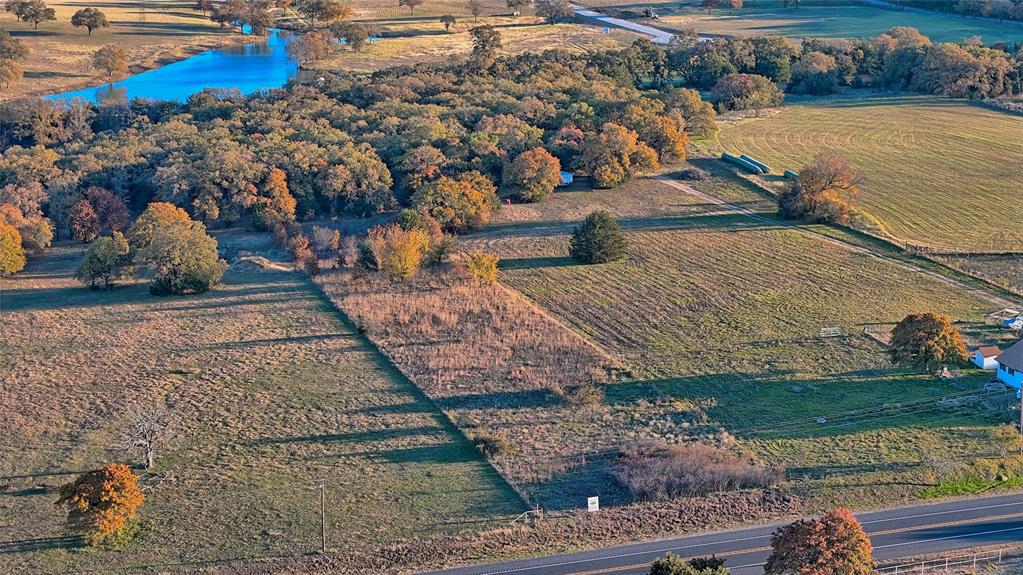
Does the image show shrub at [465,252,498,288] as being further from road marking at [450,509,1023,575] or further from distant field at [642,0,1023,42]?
distant field at [642,0,1023,42]

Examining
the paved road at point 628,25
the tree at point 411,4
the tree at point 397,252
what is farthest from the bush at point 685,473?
the tree at point 411,4

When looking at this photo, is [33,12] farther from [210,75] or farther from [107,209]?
[107,209]

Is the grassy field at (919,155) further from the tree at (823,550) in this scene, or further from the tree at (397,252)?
the tree at (823,550)

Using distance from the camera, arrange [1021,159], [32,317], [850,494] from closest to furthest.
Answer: [850,494] → [32,317] → [1021,159]

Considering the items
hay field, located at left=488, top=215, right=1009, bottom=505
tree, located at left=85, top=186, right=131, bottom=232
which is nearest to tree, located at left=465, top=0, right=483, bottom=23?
tree, located at left=85, top=186, right=131, bottom=232

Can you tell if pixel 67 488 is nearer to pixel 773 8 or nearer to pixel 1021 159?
pixel 1021 159

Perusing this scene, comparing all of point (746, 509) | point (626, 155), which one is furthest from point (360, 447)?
point (626, 155)
